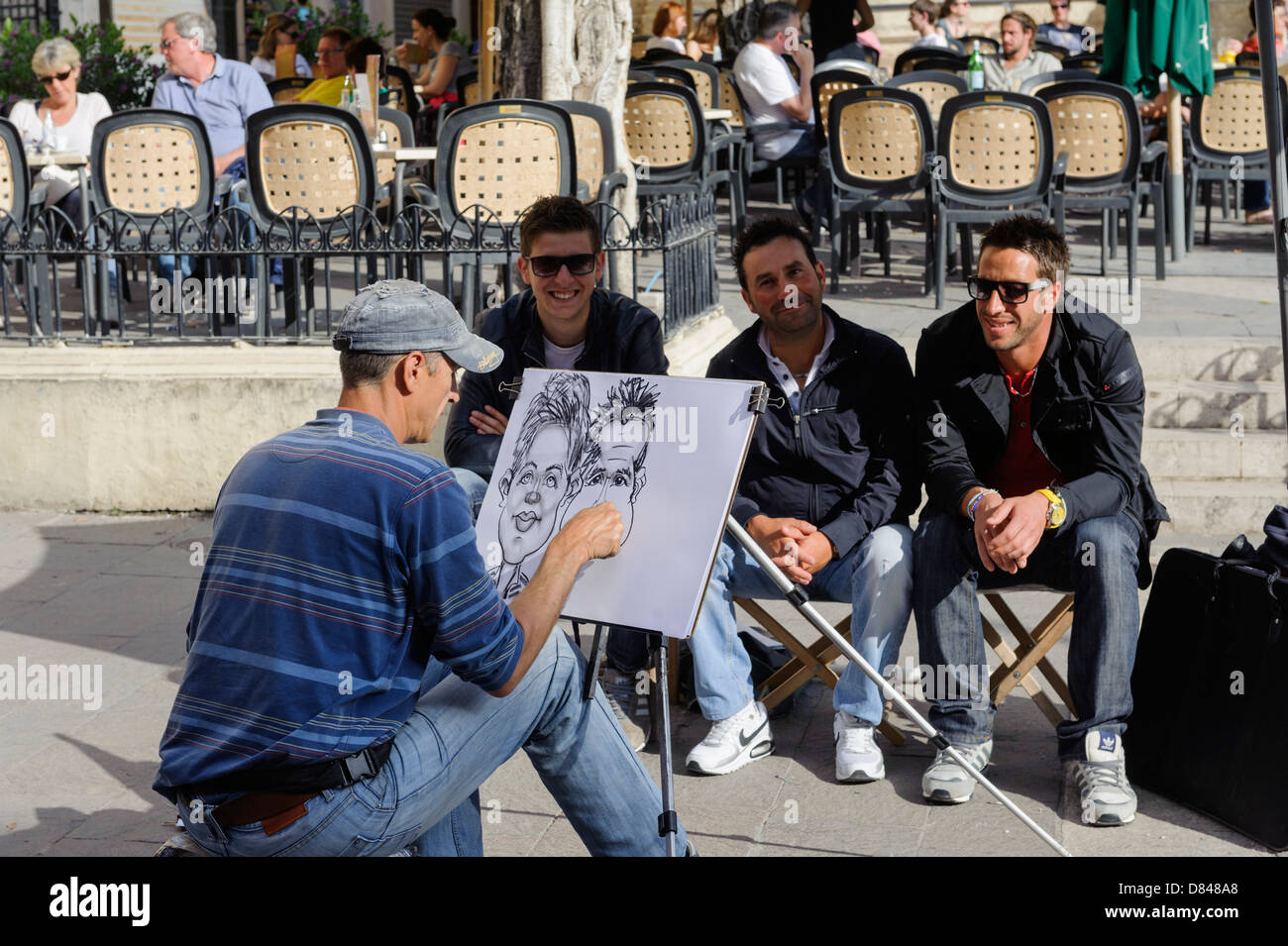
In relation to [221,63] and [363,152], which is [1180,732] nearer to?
[363,152]

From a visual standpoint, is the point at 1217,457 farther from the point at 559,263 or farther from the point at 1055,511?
the point at 559,263

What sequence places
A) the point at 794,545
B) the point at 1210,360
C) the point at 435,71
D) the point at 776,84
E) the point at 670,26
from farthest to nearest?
the point at 670,26
the point at 435,71
the point at 776,84
the point at 1210,360
the point at 794,545

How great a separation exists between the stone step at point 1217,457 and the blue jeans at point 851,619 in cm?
256

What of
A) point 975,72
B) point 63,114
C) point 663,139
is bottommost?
point 663,139

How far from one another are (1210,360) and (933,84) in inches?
152

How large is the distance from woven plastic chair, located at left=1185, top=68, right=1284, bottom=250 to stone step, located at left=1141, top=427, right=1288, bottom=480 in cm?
427

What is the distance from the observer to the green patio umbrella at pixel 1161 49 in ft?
29.2

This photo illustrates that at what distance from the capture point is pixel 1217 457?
6.23 m

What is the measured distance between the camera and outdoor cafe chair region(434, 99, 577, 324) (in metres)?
7.15

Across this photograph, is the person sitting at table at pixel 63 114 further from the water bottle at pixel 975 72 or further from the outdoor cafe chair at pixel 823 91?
the water bottle at pixel 975 72

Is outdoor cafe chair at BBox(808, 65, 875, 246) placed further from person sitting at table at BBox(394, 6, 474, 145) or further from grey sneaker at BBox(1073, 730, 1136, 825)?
grey sneaker at BBox(1073, 730, 1136, 825)

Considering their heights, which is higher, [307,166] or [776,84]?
[776,84]

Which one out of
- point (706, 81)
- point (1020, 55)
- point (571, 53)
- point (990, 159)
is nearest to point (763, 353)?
point (571, 53)

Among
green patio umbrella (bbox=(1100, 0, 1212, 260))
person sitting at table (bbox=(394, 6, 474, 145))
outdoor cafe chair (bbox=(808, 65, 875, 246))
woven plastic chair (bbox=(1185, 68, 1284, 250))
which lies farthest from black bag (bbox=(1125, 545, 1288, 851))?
person sitting at table (bbox=(394, 6, 474, 145))
